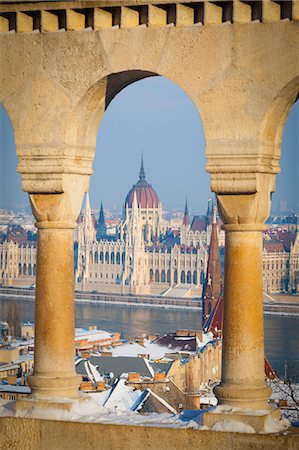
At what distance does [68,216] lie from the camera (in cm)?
611

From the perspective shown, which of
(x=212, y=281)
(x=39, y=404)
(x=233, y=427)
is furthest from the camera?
(x=212, y=281)

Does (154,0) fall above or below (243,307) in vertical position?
above

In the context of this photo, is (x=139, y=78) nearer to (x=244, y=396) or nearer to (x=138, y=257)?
(x=244, y=396)

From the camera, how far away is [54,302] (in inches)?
239

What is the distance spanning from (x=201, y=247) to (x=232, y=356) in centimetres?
8601

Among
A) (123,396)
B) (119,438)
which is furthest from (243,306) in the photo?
(123,396)

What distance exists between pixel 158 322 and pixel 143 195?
20.1m

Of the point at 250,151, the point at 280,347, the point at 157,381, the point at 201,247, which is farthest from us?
the point at 201,247

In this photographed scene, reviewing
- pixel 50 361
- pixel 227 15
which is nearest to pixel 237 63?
pixel 227 15

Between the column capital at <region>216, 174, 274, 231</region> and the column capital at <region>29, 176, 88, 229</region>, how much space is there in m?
0.71

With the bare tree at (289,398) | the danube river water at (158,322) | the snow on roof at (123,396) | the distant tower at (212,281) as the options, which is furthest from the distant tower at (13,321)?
the snow on roof at (123,396)

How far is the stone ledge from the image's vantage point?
→ 5.62 meters

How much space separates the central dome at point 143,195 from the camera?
91375 millimetres

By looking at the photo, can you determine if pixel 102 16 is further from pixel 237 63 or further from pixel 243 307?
pixel 243 307
